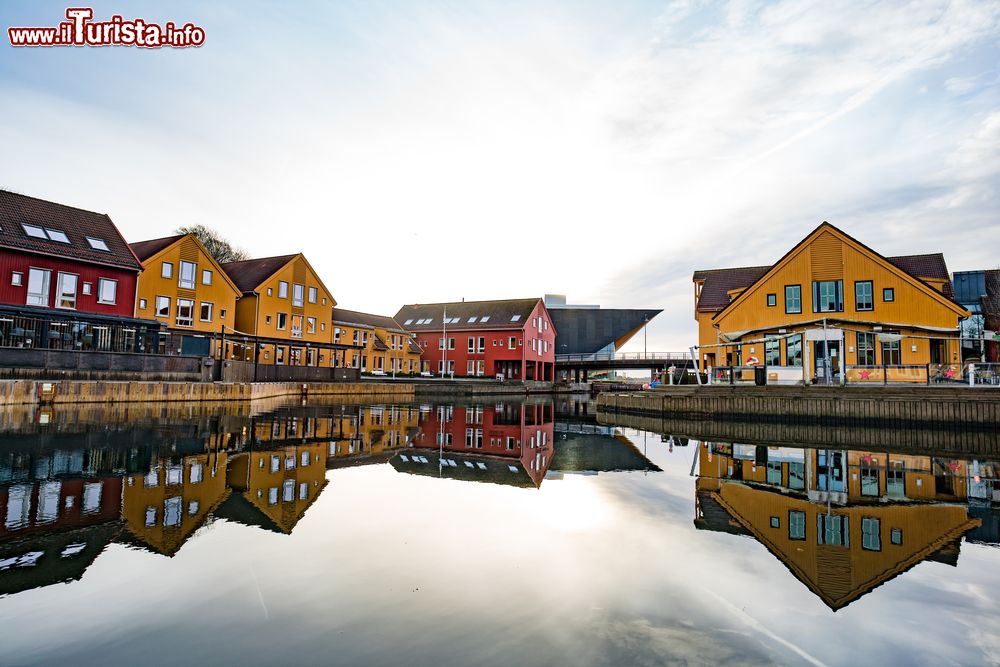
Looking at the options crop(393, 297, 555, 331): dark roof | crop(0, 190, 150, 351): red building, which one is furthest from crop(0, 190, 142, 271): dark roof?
crop(393, 297, 555, 331): dark roof

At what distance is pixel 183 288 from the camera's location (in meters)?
36.3

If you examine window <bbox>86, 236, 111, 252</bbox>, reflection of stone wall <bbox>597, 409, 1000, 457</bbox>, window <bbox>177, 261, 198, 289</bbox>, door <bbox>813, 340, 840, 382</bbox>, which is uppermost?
window <bbox>86, 236, 111, 252</bbox>

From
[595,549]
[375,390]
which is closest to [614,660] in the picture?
[595,549]

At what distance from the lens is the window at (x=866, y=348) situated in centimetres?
2650

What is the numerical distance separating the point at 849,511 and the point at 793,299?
25094 mm

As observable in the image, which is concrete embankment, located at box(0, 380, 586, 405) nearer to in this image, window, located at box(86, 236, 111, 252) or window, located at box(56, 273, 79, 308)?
window, located at box(56, 273, 79, 308)

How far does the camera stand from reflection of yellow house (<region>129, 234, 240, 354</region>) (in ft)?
112

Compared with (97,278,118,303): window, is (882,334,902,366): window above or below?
below

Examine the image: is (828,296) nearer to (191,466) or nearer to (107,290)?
(191,466)

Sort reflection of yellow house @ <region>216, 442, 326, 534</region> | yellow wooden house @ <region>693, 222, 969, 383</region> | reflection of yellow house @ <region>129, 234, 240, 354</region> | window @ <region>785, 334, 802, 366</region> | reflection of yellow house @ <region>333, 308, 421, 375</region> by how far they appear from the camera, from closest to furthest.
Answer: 1. reflection of yellow house @ <region>216, 442, 326, 534</region>
2. yellow wooden house @ <region>693, 222, 969, 383</region>
3. window @ <region>785, 334, 802, 366</region>
4. reflection of yellow house @ <region>129, 234, 240, 354</region>
5. reflection of yellow house @ <region>333, 308, 421, 375</region>

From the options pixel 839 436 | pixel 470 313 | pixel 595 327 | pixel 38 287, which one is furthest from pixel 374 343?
pixel 839 436

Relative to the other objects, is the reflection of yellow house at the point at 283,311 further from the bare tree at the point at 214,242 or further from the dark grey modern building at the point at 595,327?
the dark grey modern building at the point at 595,327

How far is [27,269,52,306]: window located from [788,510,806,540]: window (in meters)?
34.1

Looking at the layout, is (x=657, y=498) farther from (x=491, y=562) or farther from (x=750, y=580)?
(x=491, y=562)
